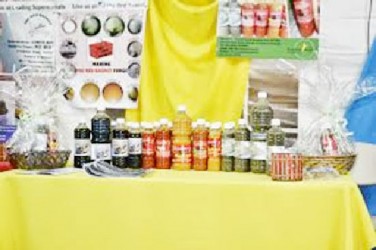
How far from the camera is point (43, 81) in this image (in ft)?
9.04

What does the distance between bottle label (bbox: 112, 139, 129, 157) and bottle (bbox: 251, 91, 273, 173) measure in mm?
527

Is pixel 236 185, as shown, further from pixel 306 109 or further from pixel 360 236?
pixel 306 109

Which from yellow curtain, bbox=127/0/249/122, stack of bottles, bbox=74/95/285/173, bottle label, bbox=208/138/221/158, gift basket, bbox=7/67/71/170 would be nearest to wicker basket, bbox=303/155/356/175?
stack of bottles, bbox=74/95/285/173

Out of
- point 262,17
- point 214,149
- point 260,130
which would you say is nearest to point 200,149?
point 214,149

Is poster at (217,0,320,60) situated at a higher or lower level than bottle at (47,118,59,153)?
higher

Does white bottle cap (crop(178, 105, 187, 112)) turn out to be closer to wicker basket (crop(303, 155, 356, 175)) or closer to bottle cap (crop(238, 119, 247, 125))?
bottle cap (crop(238, 119, 247, 125))

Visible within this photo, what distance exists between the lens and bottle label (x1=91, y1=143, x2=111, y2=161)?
2381 millimetres

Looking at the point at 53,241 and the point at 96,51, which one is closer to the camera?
the point at 53,241

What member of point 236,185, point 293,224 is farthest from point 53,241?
point 293,224

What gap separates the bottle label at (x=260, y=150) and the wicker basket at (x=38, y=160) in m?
0.82

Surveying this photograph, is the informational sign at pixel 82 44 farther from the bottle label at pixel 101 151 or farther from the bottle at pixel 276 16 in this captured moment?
the bottle at pixel 276 16

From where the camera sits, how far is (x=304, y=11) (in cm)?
248

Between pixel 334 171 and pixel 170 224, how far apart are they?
0.65 meters

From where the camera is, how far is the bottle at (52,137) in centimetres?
247
